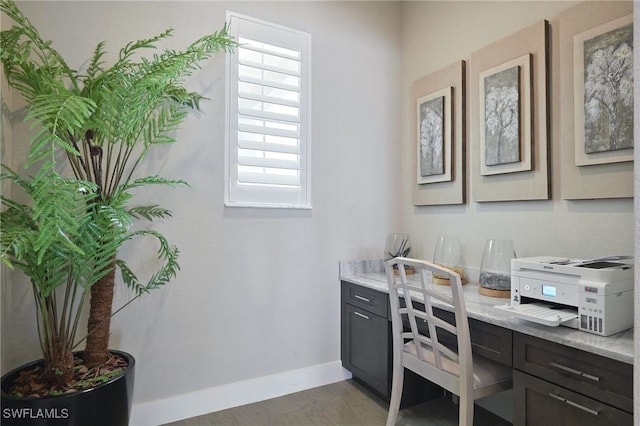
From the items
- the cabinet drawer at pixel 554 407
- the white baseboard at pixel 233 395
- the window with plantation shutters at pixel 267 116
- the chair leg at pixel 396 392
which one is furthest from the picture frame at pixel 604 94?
the white baseboard at pixel 233 395

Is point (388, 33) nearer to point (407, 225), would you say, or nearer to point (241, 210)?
point (407, 225)

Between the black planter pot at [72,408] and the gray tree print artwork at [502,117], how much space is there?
7.65 feet

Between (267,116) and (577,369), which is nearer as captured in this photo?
(577,369)

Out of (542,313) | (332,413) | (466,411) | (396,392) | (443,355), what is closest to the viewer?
(542,313)

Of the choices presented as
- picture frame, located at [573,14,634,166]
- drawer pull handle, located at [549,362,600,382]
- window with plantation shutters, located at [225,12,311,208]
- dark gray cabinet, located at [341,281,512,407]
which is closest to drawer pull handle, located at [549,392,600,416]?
drawer pull handle, located at [549,362,600,382]

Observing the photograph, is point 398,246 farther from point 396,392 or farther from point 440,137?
point 396,392

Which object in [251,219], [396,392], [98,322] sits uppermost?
[251,219]

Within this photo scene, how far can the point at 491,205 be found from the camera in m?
2.32

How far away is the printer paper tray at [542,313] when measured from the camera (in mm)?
1411

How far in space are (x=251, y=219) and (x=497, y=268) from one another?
1.55 m

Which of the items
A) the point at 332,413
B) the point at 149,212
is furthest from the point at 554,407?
the point at 149,212

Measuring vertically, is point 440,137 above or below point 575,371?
above

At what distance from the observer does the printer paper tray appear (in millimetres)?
1411

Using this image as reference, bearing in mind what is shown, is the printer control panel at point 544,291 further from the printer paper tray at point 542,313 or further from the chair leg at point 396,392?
the chair leg at point 396,392
